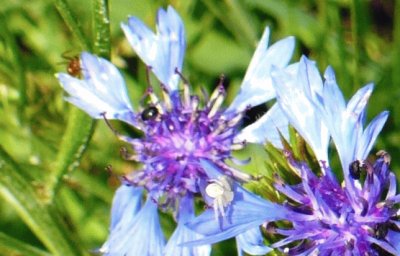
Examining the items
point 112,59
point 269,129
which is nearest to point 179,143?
point 269,129

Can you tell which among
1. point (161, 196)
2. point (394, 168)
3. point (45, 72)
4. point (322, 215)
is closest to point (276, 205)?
point (322, 215)

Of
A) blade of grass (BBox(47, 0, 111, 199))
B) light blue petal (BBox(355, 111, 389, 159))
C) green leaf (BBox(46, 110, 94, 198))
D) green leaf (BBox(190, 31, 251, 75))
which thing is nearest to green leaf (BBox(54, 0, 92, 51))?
blade of grass (BBox(47, 0, 111, 199))

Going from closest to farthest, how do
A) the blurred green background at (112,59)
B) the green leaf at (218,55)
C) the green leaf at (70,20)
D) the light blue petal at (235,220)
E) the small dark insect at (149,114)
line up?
the light blue petal at (235,220) < the green leaf at (70,20) < the small dark insect at (149,114) < the blurred green background at (112,59) < the green leaf at (218,55)

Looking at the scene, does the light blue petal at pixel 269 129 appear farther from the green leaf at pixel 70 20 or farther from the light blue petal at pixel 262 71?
the green leaf at pixel 70 20

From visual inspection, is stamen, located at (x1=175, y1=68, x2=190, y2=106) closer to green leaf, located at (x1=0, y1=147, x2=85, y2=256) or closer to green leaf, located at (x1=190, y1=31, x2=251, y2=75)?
green leaf, located at (x1=0, y1=147, x2=85, y2=256)

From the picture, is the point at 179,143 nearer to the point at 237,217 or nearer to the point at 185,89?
the point at 185,89

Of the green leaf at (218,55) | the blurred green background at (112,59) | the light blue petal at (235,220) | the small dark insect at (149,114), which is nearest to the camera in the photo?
the light blue petal at (235,220)

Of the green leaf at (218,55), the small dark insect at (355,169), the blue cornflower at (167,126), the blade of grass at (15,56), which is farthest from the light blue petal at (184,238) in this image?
the green leaf at (218,55)
